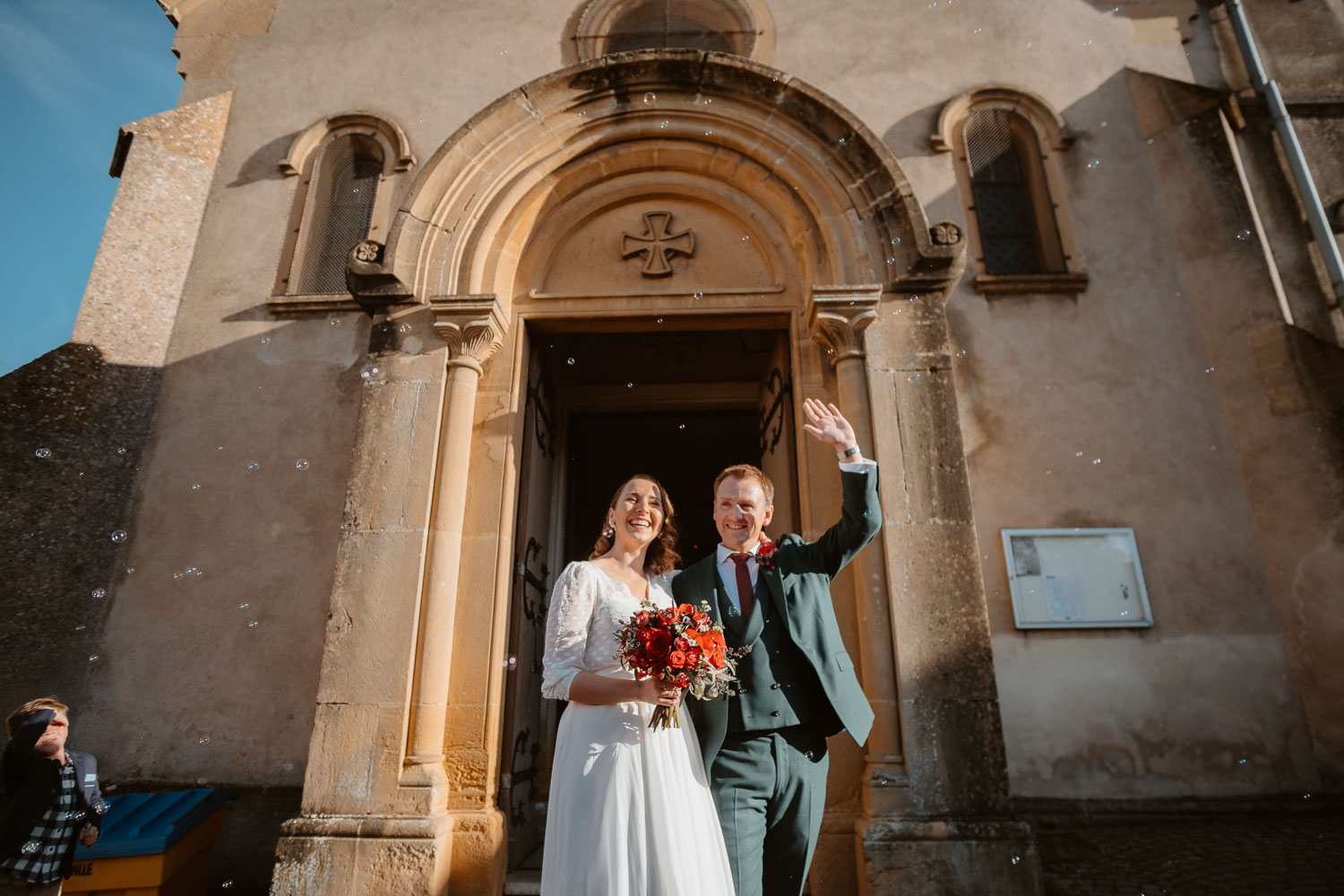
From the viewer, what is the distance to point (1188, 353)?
6.33m

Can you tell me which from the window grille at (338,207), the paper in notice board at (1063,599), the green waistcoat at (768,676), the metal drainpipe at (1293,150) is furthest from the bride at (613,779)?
the metal drainpipe at (1293,150)

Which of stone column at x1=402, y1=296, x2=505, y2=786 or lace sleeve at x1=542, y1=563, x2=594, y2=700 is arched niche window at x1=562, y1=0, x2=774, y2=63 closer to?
stone column at x1=402, y1=296, x2=505, y2=786

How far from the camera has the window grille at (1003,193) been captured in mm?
7020

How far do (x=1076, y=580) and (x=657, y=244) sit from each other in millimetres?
4193

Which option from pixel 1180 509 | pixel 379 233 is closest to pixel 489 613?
pixel 379 233

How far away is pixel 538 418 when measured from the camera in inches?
225

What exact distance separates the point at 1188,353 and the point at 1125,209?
1.48 metres

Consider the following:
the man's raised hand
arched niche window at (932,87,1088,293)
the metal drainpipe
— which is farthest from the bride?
the metal drainpipe

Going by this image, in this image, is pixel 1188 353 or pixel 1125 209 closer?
pixel 1188 353

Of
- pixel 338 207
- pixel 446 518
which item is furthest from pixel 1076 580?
pixel 338 207

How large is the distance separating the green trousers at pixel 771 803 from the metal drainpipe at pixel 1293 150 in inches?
265

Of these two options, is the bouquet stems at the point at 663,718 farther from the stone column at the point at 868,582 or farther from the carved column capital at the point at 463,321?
the carved column capital at the point at 463,321

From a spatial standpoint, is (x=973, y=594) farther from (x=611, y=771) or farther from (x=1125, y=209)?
(x=1125, y=209)

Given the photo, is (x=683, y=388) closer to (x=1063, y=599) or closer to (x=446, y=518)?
(x=446, y=518)
